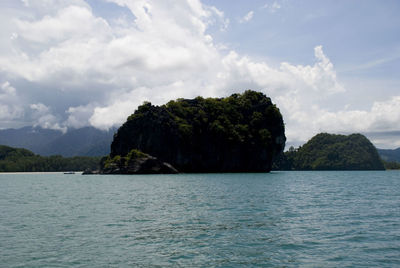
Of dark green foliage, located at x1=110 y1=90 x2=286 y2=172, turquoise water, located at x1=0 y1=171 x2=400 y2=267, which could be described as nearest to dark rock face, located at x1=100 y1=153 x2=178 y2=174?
dark green foliage, located at x1=110 y1=90 x2=286 y2=172

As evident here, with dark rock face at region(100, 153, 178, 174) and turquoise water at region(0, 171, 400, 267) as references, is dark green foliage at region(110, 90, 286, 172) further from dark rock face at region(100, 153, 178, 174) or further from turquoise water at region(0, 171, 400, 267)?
turquoise water at region(0, 171, 400, 267)

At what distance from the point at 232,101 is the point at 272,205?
12085 cm

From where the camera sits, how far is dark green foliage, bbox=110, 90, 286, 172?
13262cm

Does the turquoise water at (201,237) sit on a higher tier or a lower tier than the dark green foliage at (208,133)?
lower

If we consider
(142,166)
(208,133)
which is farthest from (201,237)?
(208,133)

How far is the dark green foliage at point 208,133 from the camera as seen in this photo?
5221 inches

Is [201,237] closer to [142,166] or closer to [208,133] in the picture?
[142,166]

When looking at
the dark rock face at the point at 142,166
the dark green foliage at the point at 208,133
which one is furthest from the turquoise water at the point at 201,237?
the dark green foliage at the point at 208,133

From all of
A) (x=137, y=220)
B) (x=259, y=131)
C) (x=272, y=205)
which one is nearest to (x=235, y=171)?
(x=259, y=131)

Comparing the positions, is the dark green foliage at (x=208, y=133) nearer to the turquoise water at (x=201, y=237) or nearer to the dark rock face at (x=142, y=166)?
the dark rock face at (x=142, y=166)

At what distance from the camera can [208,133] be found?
141250mm

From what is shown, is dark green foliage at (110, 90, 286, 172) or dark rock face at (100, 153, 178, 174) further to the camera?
dark green foliage at (110, 90, 286, 172)

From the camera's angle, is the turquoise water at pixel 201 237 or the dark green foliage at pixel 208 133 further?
the dark green foliage at pixel 208 133

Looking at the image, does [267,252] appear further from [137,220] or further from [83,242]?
[137,220]
